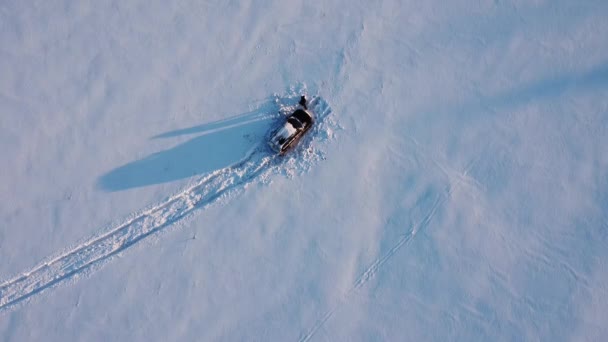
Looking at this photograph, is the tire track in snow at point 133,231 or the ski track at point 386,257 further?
the tire track in snow at point 133,231

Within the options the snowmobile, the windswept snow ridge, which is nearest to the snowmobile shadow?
the windswept snow ridge

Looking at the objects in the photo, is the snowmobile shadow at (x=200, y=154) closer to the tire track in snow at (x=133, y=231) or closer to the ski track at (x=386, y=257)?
the tire track in snow at (x=133, y=231)

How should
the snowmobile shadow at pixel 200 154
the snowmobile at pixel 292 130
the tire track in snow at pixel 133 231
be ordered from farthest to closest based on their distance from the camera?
1. the snowmobile shadow at pixel 200 154
2. the tire track in snow at pixel 133 231
3. the snowmobile at pixel 292 130

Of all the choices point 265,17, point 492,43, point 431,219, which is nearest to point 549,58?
point 492,43

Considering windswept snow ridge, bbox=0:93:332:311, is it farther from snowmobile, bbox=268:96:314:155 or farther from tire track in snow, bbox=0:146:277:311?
snowmobile, bbox=268:96:314:155

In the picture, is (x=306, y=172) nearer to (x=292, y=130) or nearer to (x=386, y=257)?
(x=292, y=130)

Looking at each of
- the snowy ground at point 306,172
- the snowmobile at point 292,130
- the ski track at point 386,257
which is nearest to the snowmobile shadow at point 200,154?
the snowy ground at point 306,172
